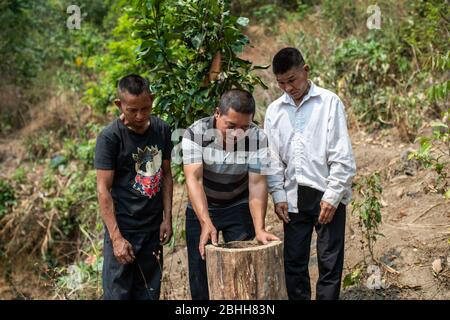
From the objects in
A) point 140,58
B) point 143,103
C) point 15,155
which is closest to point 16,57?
point 15,155

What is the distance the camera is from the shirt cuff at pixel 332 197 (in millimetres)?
3609

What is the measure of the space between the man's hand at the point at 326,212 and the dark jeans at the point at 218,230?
44 cm

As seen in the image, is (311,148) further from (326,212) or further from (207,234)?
(207,234)

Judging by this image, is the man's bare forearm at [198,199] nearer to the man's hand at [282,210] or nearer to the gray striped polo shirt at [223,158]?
the gray striped polo shirt at [223,158]

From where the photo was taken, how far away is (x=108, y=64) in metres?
7.76

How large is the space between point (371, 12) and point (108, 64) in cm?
366

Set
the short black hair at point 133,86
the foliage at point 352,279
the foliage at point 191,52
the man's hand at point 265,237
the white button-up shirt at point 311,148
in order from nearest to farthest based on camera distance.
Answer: the man's hand at point 265,237
the short black hair at point 133,86
the white button-up shirt at point 311,148
the foliage at point 191,52
the foliage at point 352,279

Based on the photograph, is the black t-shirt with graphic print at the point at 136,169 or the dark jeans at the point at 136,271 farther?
the dark jeans at the point at 136,271

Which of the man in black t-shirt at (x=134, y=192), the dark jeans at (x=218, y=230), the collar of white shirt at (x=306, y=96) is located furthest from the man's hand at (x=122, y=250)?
the collar of white shirt at (x=306, y=96)

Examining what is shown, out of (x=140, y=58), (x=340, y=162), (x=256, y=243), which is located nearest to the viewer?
(x=256, y=243)

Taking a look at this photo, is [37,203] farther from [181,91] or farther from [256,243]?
[256,243]

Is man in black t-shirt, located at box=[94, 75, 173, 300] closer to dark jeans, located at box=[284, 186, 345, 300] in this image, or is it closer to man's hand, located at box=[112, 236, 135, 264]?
man's hand, located at box=[112, 236, 135, 264]

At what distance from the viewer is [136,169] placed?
142 inches

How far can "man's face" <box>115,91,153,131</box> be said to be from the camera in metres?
3.44
